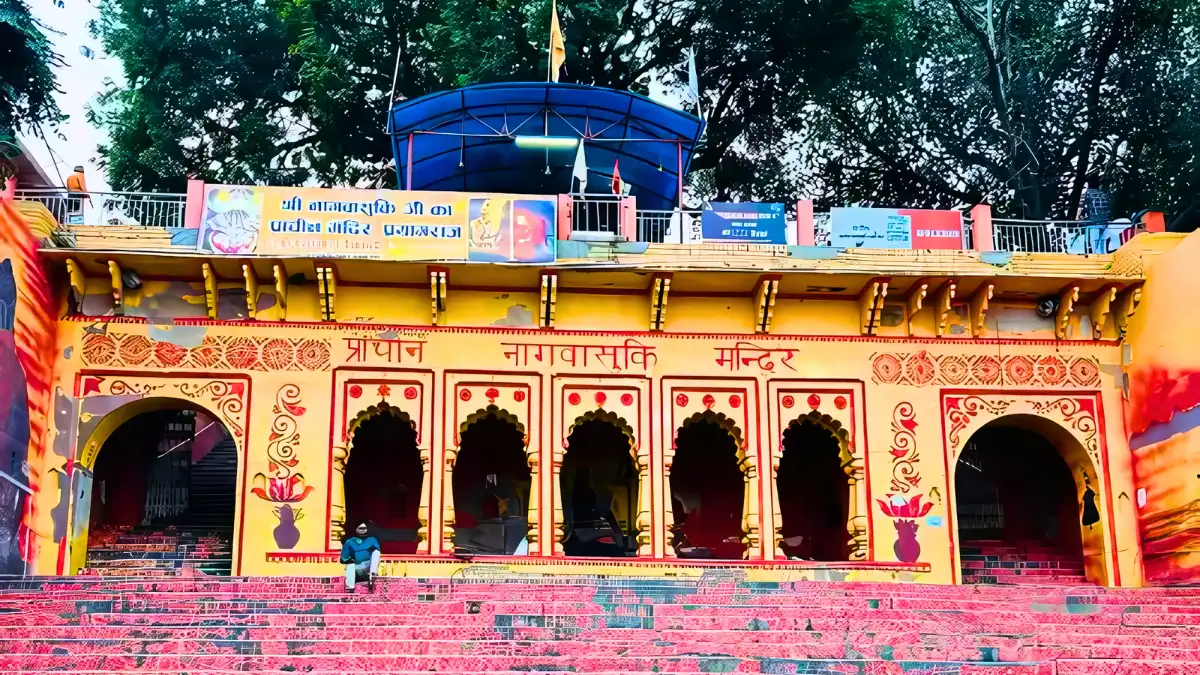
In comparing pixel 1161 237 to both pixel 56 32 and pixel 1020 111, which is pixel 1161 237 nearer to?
pixel 1020 111

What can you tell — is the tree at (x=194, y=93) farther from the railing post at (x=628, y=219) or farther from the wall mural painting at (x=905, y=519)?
the wall mural painting at (x=905, y=519)

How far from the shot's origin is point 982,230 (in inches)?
752

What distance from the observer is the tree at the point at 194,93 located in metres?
27.9

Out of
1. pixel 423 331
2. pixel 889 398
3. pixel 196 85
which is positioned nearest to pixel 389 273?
pixel 423 331

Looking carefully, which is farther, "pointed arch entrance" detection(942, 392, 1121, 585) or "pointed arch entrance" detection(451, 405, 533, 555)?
"pointed arch entrance" detection(451, 405, 533, 555)

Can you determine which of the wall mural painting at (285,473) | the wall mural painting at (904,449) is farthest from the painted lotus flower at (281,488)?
the wall mural painting at (904,449)

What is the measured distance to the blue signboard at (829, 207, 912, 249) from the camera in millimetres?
18828

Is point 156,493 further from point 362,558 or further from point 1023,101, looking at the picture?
point 1023,101

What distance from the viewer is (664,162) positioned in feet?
71.6

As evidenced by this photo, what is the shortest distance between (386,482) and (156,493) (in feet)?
10.3

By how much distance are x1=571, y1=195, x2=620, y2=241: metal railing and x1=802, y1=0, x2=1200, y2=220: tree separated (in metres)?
9.04

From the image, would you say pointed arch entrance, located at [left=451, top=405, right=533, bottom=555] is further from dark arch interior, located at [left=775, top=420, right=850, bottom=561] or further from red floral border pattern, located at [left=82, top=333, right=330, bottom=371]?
dark arch interior, located at [left=775, top=420, right=850, bottom=561]

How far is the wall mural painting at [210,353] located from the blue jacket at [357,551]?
383cm

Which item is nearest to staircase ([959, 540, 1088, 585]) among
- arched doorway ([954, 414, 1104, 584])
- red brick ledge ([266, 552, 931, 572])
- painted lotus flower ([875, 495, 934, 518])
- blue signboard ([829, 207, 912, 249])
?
arched doorway ([954, 414, 1104, 584])
